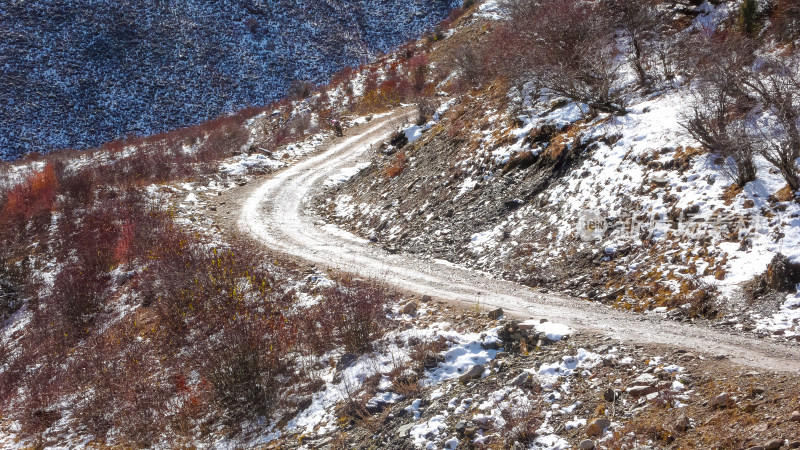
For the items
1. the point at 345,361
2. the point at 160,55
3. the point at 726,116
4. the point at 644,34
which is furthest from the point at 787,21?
the point at 160,55

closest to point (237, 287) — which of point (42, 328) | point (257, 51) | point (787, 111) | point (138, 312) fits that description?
point (138, 312)

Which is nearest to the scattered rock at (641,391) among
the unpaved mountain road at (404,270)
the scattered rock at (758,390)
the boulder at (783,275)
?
the scattered rock at (758,390)

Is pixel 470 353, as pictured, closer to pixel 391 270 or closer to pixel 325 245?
pixel 391 270

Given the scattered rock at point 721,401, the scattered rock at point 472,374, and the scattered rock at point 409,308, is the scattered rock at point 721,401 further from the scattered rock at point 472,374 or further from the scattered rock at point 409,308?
the scattered rock at point 409,308

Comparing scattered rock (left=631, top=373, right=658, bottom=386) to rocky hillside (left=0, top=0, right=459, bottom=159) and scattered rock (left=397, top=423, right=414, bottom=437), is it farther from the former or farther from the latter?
rocky hillside (left=0, top=0, right=459, bottom=159)

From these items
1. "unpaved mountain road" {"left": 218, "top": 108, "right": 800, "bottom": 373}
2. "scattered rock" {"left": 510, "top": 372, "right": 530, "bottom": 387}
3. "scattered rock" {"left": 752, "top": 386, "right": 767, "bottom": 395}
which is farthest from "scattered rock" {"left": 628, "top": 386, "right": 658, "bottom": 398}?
"scattered rock" {"left": 510, "top": 372, "right": 530, "bottom": 387}

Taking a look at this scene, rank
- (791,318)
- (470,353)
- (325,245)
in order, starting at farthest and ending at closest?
(325,245) < (470,353) < (791,318)

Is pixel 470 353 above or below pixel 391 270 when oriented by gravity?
below
